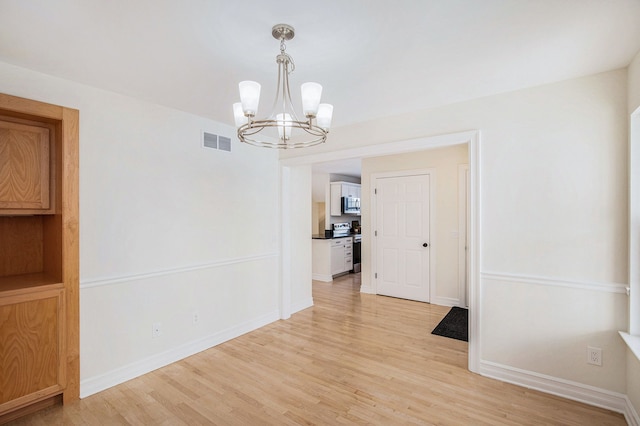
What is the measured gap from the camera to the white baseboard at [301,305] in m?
4.46

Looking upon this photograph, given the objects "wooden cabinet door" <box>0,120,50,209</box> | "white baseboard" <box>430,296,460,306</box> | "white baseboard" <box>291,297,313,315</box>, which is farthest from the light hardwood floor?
"wooden cabinet door" <box>0,120,50,209</box>

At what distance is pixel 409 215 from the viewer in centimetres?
511

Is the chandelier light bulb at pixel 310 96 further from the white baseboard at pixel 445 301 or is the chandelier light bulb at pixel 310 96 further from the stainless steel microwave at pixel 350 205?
the stainless steel microwave at pixel 350 205

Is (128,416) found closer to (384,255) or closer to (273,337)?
(273,337)

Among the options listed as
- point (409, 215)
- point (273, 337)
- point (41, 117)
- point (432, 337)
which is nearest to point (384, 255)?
point (409, 215)

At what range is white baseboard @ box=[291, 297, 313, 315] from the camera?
14.6ft

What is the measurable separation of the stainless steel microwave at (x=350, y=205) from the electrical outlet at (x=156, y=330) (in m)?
5.12

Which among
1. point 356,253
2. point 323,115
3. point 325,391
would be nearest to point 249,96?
point 323,115

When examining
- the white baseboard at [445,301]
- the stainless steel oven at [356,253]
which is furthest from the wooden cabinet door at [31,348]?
the stainless steel oven at [356,253]

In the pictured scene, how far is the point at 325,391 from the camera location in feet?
8.19

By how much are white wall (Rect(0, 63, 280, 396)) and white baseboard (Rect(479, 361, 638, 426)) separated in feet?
8.64

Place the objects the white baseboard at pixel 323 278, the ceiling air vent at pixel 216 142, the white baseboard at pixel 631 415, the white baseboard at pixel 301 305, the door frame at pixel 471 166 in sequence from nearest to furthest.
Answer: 1. the white baseboard at pixel 631 415
2. the door frame at pixel 471 166
3. the ceiling air vent at pixel 216 142
4. the white baseboard at pixel 301 305
5. the white baseboard at pixel 323 278

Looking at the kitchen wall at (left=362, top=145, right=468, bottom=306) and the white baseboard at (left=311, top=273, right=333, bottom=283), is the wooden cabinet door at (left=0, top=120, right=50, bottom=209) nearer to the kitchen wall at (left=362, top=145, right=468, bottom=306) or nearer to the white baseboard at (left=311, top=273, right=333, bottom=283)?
the kitchen wall at (left=362, top=145, right=468, bottom=306)

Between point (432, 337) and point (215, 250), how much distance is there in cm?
265
